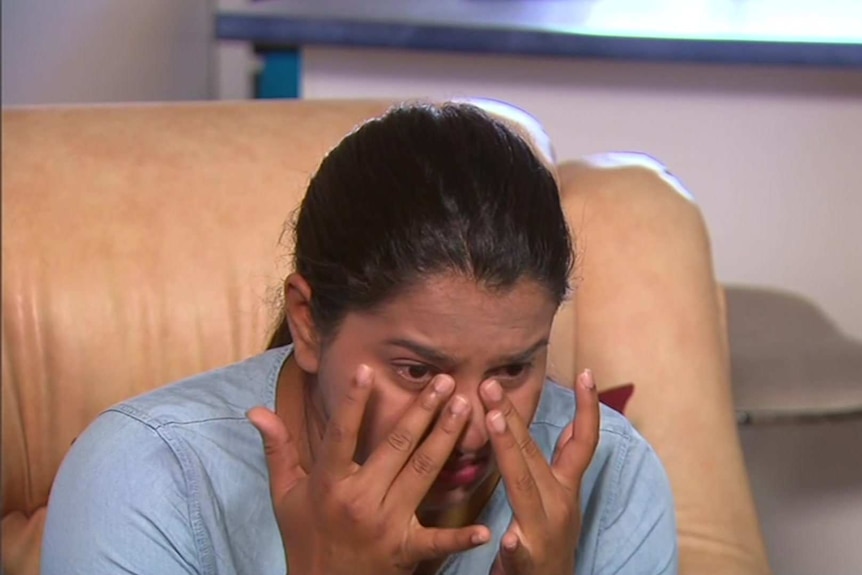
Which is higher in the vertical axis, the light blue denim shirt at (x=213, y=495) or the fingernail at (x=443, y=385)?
the fingernail at (x=443, y=385)

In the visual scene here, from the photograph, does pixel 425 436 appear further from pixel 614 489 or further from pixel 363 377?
pixel 614 489

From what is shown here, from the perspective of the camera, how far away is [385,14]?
1896mm

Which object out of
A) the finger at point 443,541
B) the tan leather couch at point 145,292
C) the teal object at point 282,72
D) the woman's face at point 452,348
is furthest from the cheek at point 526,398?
the teal object at point 282,72

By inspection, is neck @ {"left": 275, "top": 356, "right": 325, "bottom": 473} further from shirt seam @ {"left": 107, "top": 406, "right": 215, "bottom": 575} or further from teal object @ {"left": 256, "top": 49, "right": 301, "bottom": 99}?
teal object @ {"left": 256, "top": 49, "right": 301, "bottom": 99}

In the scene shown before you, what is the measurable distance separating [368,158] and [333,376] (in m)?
0.17

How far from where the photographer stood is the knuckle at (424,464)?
87 cm

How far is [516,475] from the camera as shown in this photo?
90cm

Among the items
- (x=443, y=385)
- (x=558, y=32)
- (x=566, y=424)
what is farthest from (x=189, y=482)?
(x=558, y=32)

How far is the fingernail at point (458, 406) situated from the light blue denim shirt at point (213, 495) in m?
0.24

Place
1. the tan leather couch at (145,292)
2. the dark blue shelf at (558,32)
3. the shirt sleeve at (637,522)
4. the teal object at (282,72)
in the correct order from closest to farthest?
the shirt sleeve at (637,522) < the tan leather couch at (145,292) < the dark blue shelf at (558,32) < the teal object at (282,72)

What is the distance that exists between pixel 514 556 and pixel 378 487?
12 cm

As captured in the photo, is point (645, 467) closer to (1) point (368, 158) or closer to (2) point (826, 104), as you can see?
(1) point (368, 158)

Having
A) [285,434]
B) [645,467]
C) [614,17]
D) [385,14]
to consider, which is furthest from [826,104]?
[285,434]

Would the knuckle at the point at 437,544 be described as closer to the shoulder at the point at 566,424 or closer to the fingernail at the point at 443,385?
the fingernail at the point at 443,385
